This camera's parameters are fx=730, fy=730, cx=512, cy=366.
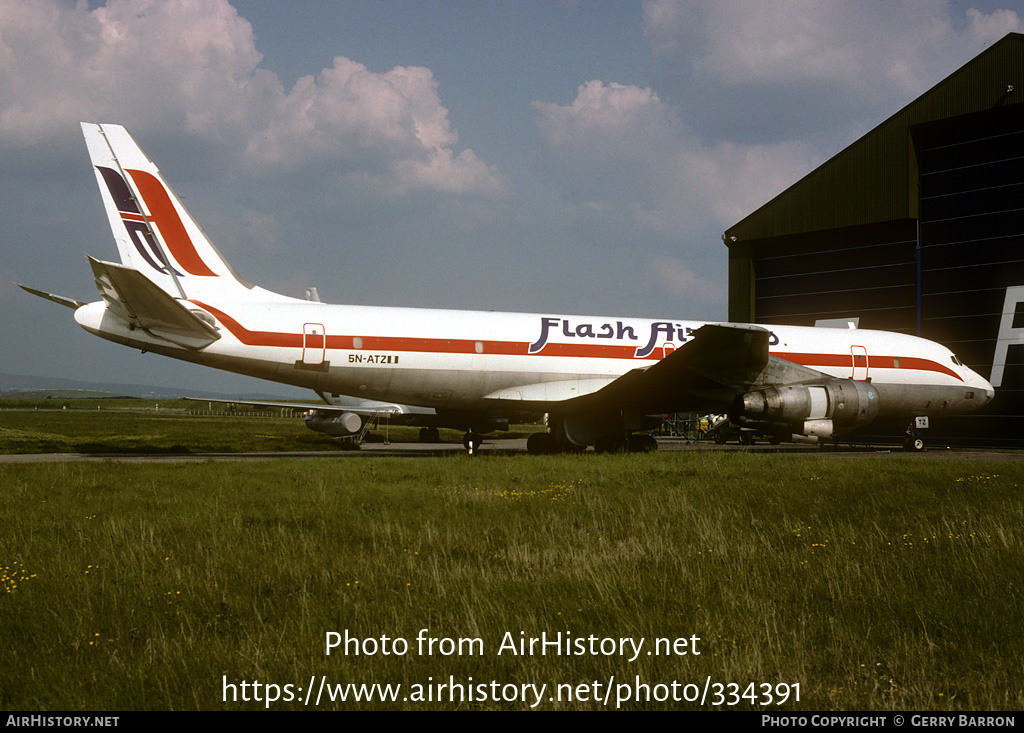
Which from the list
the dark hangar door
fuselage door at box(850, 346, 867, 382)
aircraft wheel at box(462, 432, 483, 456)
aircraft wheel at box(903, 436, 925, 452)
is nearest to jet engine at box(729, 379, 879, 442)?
fuselage door at box(850, 346, 867, 382)

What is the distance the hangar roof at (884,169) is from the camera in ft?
78.9

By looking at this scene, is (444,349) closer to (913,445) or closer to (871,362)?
(871,362)

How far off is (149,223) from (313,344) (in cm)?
473

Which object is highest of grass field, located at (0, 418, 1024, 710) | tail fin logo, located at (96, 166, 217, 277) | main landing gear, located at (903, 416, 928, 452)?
tail fin logo, located at (96, 166, 217, 277)

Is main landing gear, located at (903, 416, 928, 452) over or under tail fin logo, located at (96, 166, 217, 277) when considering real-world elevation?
under

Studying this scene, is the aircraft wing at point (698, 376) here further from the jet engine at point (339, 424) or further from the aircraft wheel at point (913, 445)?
the jet engine at point (339, 424)

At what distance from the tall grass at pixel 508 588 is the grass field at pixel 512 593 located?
0.07 ft

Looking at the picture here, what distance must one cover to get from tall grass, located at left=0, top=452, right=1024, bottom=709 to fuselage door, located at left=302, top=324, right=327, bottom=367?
6.67m

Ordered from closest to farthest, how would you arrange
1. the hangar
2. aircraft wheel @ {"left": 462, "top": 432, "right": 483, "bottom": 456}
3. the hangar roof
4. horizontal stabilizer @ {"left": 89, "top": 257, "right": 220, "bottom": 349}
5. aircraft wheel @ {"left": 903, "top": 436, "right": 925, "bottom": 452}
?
1. horizontal stabilizer @ {"left": 89, "top": 257, "right": 220, "bottom": 349}
2. aircraft wheel @ {"left": 462, "top": 432, "right": 483, "bottom": 456}
3. aircraft wheel @ {"left": 903, "top": 436, "right": 925, "bottom": 452}
4. the hangar roof
5. the hangar

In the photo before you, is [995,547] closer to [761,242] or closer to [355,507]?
[355,507]

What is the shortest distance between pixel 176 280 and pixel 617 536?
1334 centimetres

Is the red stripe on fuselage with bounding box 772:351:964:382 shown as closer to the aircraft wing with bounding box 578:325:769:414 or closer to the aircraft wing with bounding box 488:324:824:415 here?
the aircraft wing with bounding box 488:324:824:415

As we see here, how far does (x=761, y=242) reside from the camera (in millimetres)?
31984

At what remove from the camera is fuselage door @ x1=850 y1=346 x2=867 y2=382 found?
2072 cm
